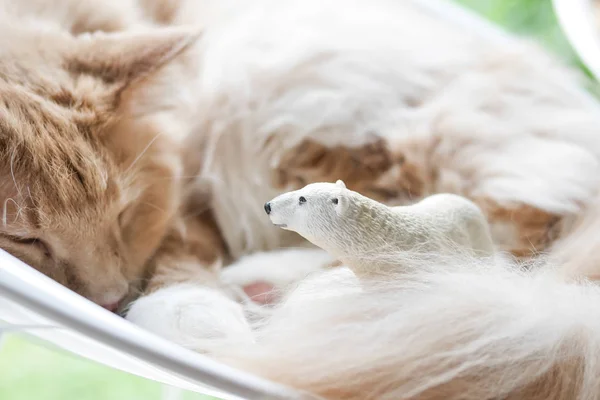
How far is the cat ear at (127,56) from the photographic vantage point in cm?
96

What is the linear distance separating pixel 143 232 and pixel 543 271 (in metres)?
A: 0.67

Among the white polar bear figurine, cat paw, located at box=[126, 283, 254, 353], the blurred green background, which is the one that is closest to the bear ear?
the white polar bear figurine

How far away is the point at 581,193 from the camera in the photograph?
3.46ft

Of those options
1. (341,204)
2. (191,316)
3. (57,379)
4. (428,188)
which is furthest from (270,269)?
(57,379)

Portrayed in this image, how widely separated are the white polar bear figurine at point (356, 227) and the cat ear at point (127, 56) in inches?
16.8

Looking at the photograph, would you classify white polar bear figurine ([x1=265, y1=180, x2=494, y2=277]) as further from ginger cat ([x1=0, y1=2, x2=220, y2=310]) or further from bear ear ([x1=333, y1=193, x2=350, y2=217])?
ginger cat ([x1=0, y1=2, x2=220, y2=310])

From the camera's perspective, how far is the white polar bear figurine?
2.11ft

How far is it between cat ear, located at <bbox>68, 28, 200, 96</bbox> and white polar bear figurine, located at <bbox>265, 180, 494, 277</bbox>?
16.8 inches

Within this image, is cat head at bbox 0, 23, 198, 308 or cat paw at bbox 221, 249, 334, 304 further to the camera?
cat paw at bbox 221, 249, 334, 304

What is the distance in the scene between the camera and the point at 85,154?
0.88m

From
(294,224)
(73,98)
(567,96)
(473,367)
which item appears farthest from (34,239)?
(567,96)

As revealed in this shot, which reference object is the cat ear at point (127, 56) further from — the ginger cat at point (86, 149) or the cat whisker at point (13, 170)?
the cat whisker at point (13, 170)

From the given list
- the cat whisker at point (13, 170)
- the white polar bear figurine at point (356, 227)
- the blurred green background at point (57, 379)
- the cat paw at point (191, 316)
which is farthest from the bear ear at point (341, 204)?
the blurred green background at point (57, 379)

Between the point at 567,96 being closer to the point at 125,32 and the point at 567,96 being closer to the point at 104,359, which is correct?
the point at 125,32
